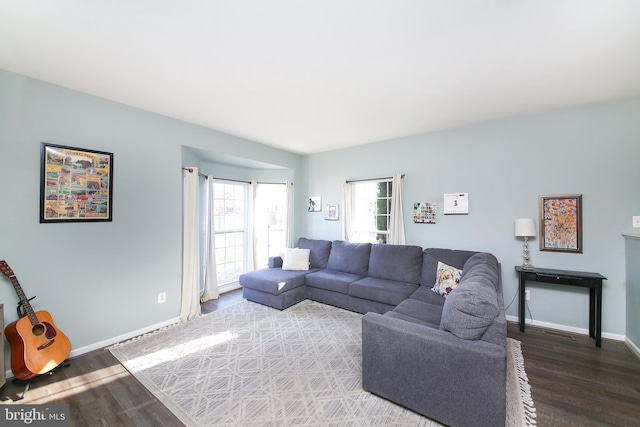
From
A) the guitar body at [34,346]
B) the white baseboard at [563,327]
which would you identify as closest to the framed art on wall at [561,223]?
the white baseboard at [563,327]

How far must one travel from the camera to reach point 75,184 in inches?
97.8

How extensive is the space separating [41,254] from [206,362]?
180 centimetres

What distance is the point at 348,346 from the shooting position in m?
2.66

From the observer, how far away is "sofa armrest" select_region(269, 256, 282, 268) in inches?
175

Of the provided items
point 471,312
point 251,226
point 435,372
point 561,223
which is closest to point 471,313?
point 471,312

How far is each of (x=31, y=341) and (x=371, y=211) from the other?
4.25m

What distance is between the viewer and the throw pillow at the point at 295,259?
4.30m

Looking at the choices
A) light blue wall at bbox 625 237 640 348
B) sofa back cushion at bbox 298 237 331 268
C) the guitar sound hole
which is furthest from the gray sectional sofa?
the guitar sound hole

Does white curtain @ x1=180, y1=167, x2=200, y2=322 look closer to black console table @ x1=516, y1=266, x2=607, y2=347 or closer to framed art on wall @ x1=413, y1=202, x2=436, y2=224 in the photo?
framed art on wall @ x1=413, y1=202, x2=436, y2=224

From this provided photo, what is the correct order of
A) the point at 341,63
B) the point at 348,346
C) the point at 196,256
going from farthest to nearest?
the point at 196,256
the point at 348,346
the point at 341,63

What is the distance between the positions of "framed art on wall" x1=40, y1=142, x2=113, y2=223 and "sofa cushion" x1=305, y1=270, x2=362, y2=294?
2666 millimetres

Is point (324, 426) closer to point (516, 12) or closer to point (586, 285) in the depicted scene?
point (516, 12)

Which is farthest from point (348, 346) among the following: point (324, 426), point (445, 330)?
point (445, 330)

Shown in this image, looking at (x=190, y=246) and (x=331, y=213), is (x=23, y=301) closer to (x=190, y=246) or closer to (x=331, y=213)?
(x=190, y=246)
